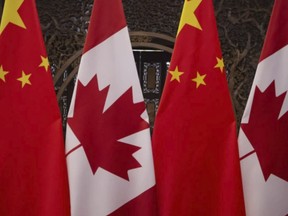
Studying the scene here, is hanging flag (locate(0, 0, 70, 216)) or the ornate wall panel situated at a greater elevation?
the ornate wall panel

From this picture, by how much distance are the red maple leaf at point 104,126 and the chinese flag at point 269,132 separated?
381mm

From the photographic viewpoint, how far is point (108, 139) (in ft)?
4.65

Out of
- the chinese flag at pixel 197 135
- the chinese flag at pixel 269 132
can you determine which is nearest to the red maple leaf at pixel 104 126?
the chinese flag at pixel 197 135

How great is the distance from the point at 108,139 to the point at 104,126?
0.05 m

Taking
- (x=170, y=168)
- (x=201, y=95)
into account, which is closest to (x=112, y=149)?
(x=170, y=168)

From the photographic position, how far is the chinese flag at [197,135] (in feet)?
4.70

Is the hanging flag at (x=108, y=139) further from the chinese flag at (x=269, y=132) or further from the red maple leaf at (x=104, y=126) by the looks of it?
the chinese flag at (x=269, y=132)

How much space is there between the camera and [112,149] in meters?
1.42

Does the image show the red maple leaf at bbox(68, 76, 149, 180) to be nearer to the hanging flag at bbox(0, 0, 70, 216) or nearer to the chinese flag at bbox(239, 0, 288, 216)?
the hanging flag at bbox(0, 0, 70, 216)

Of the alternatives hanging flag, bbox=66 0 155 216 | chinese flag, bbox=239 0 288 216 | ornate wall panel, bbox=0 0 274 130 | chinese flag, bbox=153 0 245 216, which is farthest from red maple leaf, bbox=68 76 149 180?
ornate wall panel, bbox=0 0 274 130

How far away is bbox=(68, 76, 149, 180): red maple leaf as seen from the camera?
1.41 metres

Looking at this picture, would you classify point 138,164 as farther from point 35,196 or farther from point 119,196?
point 35,196

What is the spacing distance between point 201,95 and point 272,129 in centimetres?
27

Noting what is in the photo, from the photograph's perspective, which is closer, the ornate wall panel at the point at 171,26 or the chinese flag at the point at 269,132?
the chinese flag at the point at 269,132
